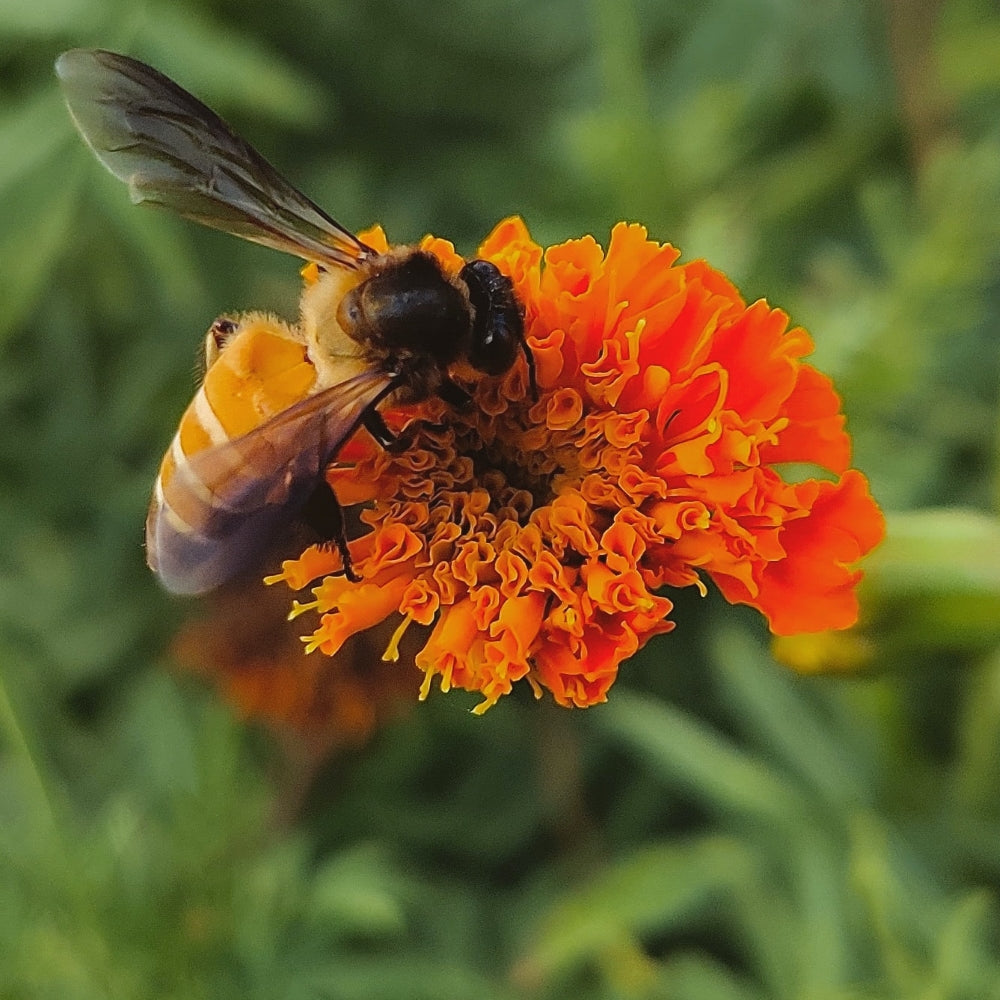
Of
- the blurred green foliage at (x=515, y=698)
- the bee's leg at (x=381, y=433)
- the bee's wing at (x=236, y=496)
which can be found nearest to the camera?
the bee's wing at (x=236, y=496)

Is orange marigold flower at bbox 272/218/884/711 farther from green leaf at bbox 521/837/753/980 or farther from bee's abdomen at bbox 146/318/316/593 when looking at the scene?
green leaf at bbox 521/837/753/980

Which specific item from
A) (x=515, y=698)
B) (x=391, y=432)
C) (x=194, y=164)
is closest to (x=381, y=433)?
(x=391, y=432)

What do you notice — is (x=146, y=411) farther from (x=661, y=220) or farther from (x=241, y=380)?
(x=241, y=380)

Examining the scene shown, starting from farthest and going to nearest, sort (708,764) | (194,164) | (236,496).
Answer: (708,764), (194,164), (236,496)

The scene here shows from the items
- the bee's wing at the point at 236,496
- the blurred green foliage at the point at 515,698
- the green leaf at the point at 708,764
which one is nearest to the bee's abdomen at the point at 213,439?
the bee's wing at the point at 236,496

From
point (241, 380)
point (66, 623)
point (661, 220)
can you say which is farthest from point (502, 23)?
point (241, 380)

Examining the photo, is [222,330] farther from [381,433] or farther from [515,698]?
[515,698]

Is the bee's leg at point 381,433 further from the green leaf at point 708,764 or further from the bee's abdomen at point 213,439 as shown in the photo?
the green leaf at point 708,764
